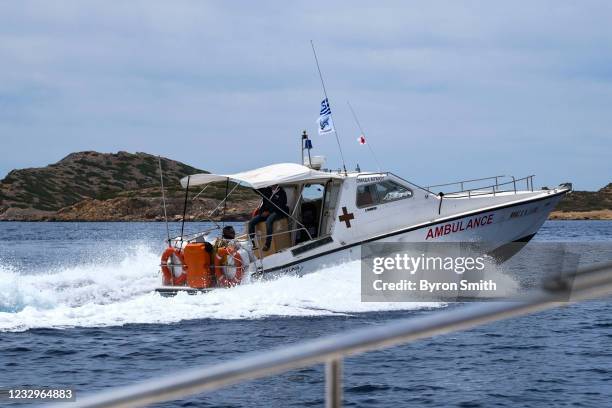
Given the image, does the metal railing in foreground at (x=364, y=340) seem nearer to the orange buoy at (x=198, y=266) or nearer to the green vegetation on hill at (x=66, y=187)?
the orange buoy at (x=198, y=266)

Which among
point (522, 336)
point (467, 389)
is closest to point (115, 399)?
point (467, 389)

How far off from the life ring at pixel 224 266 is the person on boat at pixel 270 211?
61 cm

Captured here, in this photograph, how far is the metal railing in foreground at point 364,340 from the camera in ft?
5.73

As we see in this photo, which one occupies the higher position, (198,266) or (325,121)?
(325,121)

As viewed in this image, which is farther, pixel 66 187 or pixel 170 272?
pixel 66 187

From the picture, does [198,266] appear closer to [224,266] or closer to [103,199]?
[224,266]

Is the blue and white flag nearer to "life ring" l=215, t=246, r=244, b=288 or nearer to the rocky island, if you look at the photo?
"life ring" l=215, t=246, r=244, b=288

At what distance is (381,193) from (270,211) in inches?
95.1

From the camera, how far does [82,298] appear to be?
1920cm

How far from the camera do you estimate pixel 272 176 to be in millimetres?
17750

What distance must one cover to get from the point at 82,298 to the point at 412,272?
763 cm

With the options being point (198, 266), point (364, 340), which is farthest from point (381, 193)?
point (364, 340)

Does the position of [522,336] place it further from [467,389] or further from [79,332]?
[79,332]

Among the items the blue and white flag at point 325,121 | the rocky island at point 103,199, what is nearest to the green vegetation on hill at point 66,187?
the rocky island at point 103,199
